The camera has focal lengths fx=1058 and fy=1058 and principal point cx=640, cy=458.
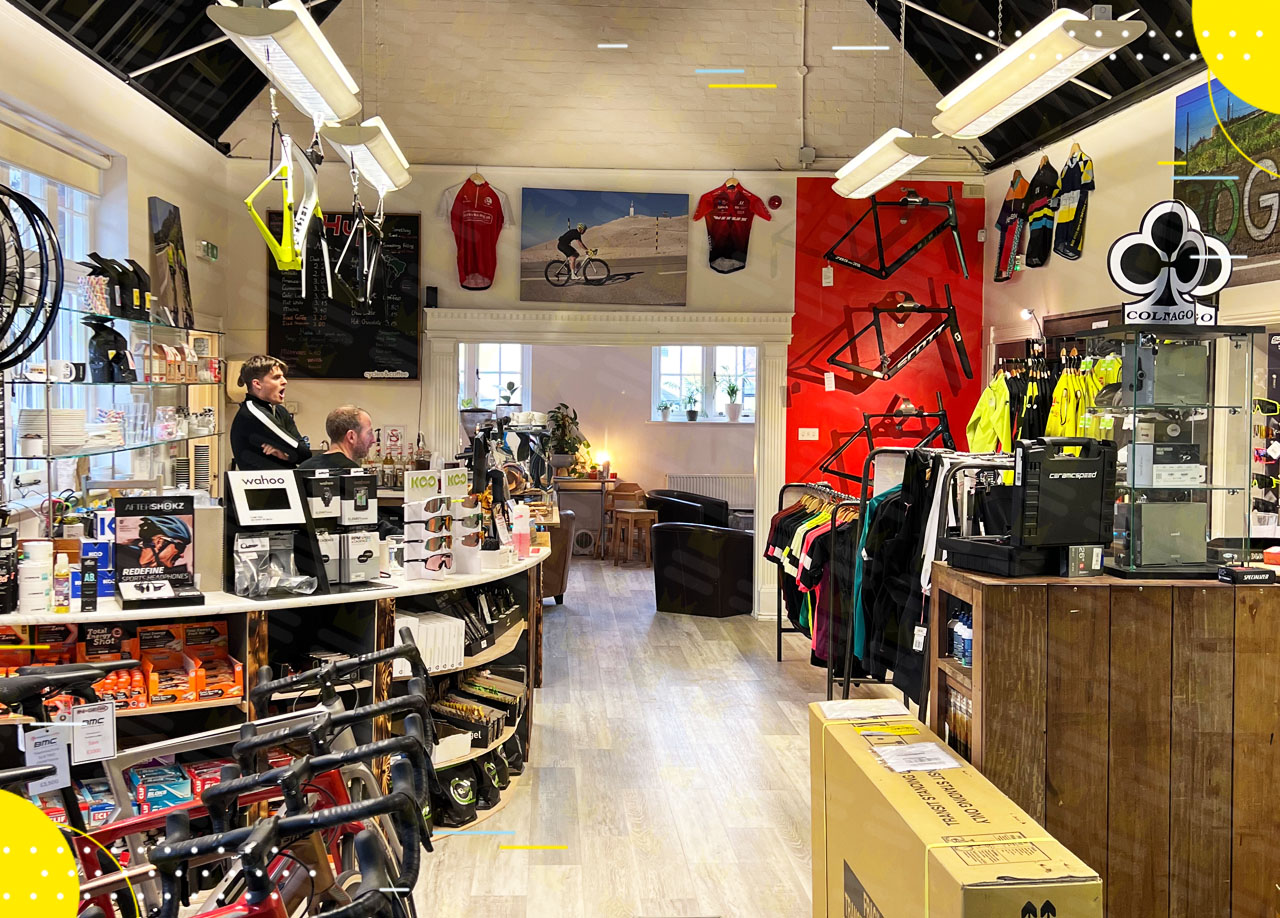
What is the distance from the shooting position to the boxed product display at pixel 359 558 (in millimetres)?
3961

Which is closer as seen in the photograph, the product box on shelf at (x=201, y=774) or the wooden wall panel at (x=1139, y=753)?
the wooden wall panel at (x=1139, y=753)

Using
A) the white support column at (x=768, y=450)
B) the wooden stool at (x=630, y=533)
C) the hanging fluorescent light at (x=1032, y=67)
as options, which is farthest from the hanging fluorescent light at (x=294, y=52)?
the wooden stool at (x=630, y=533)

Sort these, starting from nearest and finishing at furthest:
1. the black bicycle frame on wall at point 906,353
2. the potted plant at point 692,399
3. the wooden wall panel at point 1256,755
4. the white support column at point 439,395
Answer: the wooden wall panel at point 1256,755 → the white support column at point 439,395 → the black bicycle frame on wall at point 906,353 → the potted plant at point 692,399

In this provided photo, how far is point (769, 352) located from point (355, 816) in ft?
23.5

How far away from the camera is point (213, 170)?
7.76 m

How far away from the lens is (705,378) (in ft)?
42.3

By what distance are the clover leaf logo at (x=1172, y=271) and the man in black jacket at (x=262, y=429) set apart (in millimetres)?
4152

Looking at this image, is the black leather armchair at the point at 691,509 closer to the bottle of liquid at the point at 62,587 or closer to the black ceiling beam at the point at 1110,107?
the black ceiling beam at the point at 1110,107

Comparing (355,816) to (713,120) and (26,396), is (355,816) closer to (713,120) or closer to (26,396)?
(26,396)

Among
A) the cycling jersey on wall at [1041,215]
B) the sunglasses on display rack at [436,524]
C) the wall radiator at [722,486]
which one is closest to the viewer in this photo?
the sunglasses on display rack at [436,524]

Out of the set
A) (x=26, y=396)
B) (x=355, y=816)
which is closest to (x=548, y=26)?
(x=26, y=396)

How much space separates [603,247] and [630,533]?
388 centimetres

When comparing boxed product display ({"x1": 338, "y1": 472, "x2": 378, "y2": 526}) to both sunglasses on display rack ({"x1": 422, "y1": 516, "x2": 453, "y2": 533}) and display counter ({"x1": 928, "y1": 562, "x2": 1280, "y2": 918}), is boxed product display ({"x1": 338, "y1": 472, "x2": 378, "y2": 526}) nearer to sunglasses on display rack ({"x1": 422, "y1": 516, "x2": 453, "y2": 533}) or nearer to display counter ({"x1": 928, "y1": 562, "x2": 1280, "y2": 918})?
sunglasses on display rack ({"x1": 422, "y1": 516, "x2": 453, "y2": 533})

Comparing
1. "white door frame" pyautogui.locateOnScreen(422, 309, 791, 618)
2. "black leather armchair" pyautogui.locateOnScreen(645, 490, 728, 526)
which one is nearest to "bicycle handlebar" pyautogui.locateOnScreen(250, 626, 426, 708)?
"white door frame" pyautogui.locateOnScreen(422, 309, 791, 618)
